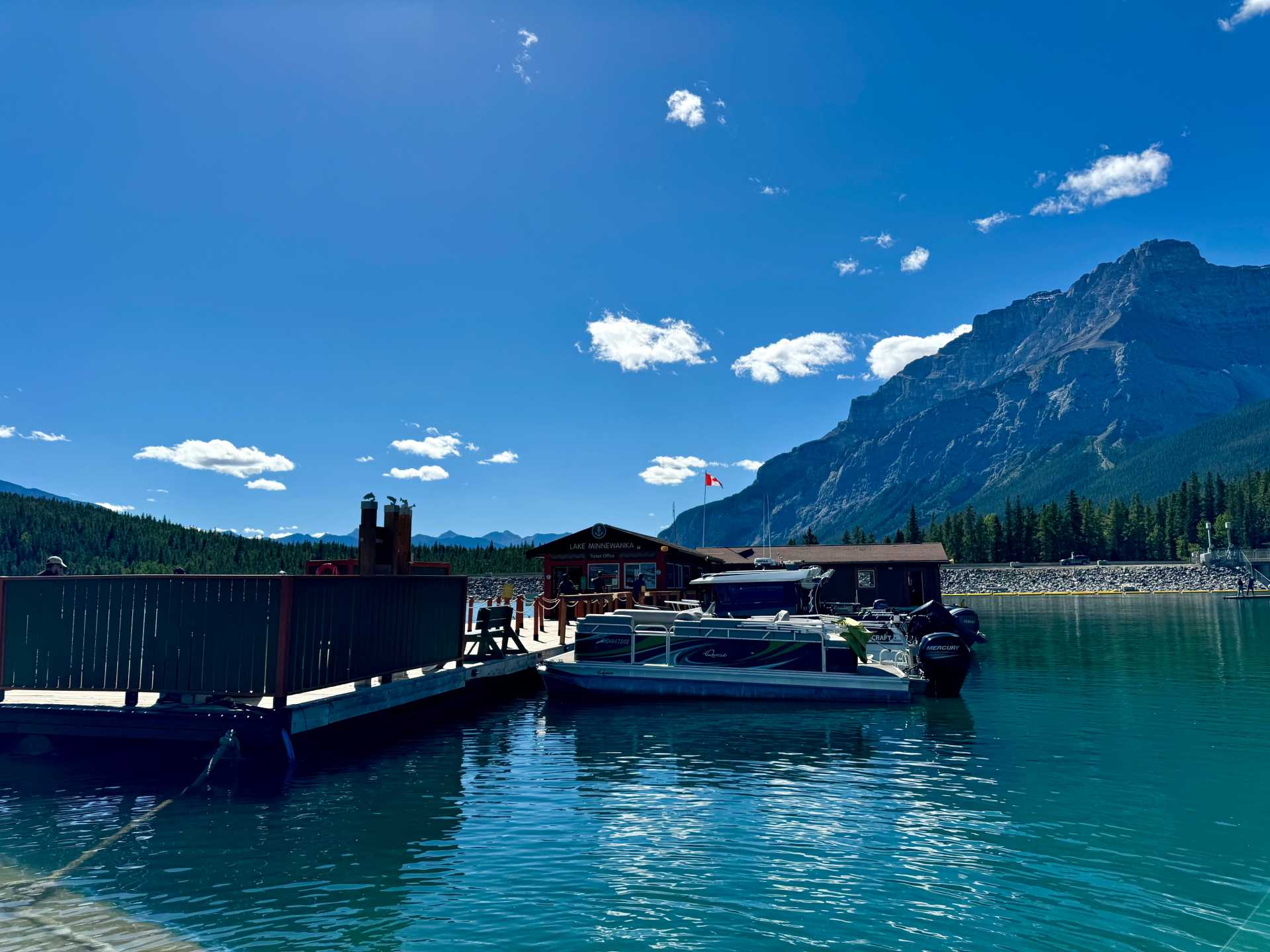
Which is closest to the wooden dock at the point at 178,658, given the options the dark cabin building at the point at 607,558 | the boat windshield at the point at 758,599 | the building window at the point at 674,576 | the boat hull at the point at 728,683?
the boat hull at the point at 728,683

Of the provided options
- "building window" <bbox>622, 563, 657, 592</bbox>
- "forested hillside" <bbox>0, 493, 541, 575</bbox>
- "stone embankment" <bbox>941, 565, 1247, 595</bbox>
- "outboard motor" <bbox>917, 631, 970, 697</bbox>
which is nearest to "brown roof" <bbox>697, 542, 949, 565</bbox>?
"building window" <bbox>622, 563, 657, 592</bbox>

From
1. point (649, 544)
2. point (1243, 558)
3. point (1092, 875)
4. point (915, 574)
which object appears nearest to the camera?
point (1092, 875)

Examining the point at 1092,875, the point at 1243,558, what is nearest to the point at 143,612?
the point at 1092,875

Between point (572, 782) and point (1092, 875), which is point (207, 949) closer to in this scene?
point (572, 782)

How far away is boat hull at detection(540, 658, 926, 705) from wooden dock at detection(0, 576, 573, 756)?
25.1ft

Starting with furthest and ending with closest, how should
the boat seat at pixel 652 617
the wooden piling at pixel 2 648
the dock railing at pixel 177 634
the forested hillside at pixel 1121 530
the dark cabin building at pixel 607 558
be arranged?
the forested hillside at pixel 1121 530
the dark cabin building at pixel 607 558
the boat seat at pixel 652 617
the wooden piling at pixel 2 648
the dock railing at pixel 177 634

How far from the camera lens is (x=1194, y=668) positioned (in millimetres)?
29656

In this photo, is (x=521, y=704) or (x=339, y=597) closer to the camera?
(x=339, y=597)

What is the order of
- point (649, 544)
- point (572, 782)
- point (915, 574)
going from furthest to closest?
point (915, 574)
point (649, 544)
point (572, 782)

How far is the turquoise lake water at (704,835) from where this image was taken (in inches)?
337

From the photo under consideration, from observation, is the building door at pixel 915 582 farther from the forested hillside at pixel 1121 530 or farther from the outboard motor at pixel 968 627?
the forested hillside at pixel 1121 530

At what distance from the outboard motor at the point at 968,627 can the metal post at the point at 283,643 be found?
1882 cm

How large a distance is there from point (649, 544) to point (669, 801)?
2802 centimetres

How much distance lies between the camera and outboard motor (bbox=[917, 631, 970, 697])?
75.6 ft
